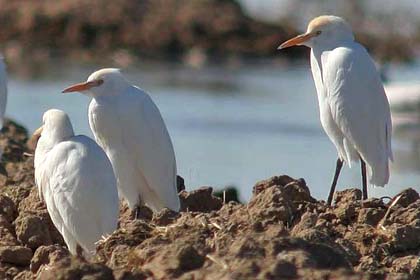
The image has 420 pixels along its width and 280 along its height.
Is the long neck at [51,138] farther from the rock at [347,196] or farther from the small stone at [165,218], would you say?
the rock at [347,196]

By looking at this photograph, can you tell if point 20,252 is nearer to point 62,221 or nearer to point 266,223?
point 62,221

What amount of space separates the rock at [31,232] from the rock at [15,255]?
0.32m

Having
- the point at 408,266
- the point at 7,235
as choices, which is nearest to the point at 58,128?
the point at 7,235

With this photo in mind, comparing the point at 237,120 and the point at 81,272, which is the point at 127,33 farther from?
the point at 81,272

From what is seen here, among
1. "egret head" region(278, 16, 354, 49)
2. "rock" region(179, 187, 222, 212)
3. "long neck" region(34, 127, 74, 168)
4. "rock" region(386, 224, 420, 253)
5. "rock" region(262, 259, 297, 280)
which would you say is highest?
"egret head" region(278, 16, 354, 49)

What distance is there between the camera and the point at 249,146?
73.4 feet

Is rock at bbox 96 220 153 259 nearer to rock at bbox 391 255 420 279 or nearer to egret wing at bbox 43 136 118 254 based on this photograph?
egret wing at bbox 43 136 118 254

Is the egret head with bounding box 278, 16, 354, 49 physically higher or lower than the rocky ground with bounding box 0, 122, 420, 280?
higher

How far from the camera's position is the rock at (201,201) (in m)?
9.54

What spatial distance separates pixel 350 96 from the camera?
398 inches

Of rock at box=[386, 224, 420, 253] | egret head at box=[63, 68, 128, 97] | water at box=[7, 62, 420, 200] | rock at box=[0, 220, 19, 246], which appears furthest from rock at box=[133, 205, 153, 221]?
water at box=[7, 62, 420, 200]

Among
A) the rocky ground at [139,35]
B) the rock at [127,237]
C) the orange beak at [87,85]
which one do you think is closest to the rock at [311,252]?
the rock at [127,237]

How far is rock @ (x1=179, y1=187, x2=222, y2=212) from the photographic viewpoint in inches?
376

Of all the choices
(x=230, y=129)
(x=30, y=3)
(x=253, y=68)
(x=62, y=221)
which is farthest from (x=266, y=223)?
(x=30, y=3)
